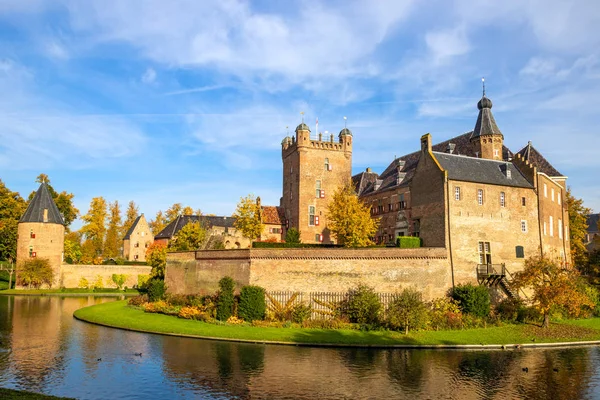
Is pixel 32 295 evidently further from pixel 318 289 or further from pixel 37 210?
pixel 318 289

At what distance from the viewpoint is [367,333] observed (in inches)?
1093

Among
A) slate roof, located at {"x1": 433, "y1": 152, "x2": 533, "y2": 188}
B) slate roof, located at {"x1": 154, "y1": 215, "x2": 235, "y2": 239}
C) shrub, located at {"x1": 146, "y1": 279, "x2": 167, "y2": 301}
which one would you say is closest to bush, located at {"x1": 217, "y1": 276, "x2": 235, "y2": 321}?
shrub, located at {"x1": 146, "y1": 279, "x2": 167, "y2": 301}

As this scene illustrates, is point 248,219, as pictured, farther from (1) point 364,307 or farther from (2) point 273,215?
(1) point 364,307

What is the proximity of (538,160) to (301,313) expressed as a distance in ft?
86.4

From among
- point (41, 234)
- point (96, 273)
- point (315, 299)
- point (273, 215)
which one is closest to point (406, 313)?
point (315, 299)

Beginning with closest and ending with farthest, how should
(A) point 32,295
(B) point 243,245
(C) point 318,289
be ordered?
A: (C) point 318,289, (B) point 243,245, (A) point 32,295

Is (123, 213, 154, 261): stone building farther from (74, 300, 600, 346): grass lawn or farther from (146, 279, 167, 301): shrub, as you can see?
(74, 300, 600, 346): grass lawn

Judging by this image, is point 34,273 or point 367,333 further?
point 34,273

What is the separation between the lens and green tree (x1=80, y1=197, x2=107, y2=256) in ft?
265

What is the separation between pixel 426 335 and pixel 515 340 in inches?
191

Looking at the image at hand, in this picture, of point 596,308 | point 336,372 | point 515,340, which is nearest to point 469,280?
point 515,340

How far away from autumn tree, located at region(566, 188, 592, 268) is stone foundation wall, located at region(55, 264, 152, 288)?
48.6 meters

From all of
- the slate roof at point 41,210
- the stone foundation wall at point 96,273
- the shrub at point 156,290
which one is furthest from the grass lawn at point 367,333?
the slate roof at point 41,210

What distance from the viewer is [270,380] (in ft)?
60.8
